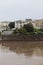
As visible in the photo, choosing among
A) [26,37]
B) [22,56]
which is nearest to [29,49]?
[22,56]

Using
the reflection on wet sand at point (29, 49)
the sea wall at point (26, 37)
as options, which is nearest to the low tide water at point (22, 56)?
the reflection on wet sand at point (29, 49)

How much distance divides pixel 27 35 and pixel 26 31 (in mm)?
1881

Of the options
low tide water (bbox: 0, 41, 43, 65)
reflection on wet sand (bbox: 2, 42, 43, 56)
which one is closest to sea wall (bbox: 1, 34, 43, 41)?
reflection on wet sand (bbox: 2, 42, 43, 56)

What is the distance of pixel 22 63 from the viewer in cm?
1116

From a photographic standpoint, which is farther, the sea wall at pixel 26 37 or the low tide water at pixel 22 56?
the sea wall at pixel 26 37

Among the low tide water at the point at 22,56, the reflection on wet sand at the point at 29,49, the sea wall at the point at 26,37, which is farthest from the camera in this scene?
the sea wall at the point at 26,37

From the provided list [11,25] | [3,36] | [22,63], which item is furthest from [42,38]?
[11,25]

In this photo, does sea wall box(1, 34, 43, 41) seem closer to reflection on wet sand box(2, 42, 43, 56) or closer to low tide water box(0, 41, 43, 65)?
reflection on wet sand box(2, 42, 43, 56)

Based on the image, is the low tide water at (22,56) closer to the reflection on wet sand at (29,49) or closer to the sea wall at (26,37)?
the reflection on wet sand at (29,49)

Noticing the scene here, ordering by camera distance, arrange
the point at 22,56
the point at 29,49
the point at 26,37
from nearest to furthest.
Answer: the point at 22,56
the point at 29,49
the point at 26,37

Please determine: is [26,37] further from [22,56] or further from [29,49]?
[22,56]

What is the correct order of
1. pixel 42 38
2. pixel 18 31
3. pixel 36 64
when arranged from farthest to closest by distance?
pixel 18 31
pixel 42 38
pixel 36 64

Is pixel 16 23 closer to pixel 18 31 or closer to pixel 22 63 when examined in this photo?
pixel 18 31

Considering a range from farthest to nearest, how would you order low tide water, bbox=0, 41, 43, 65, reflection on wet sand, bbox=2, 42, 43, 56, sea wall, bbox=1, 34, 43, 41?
sea wall, bbox=1, 34, 43, 41 → reflection on wet sand, bbox=2, 42, 43, 56 → low tide water, bbox=0, 41, 43, 65
